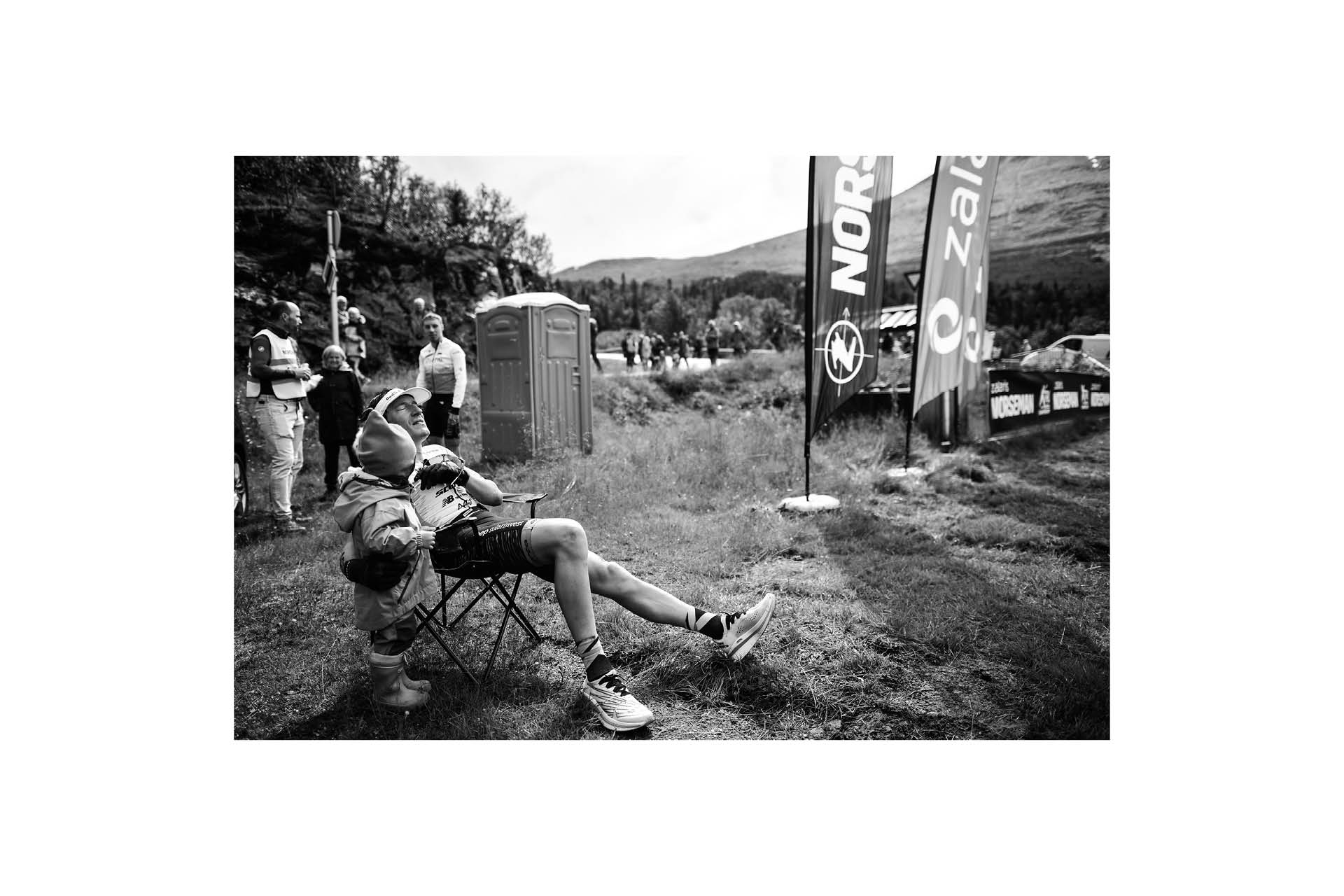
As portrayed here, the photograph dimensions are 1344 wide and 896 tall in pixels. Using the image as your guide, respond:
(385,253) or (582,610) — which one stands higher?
(385,253)

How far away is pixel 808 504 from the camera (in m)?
4.65

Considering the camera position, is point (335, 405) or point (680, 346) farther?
point (680, 346)

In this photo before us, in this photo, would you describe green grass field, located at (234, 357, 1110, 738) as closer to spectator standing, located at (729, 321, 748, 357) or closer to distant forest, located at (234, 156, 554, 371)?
distant forest, located at (234, 156, 554, 371)

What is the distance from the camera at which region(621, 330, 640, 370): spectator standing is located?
11.3 meters

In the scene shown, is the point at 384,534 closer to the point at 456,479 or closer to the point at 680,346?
the point at 456,479

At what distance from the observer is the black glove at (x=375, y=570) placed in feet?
7.60

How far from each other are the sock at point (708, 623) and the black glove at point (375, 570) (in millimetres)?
1021

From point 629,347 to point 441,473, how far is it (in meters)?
9.07

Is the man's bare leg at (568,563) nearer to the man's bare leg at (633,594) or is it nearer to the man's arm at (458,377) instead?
the man's bare leg at (633,594)

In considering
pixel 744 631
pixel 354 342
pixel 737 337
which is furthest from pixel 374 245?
pixel 737 337

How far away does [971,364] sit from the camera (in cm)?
543

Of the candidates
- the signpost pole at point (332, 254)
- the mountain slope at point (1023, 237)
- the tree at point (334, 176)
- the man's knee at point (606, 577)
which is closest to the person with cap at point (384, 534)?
the man's knee at point (606, 577)

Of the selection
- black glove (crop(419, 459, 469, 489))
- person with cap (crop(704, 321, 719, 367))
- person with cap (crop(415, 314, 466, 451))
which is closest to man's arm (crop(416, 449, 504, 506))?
black glove (crop(419, 459, 469, 489))

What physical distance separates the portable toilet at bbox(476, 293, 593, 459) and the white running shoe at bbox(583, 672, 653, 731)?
3.25 meters
